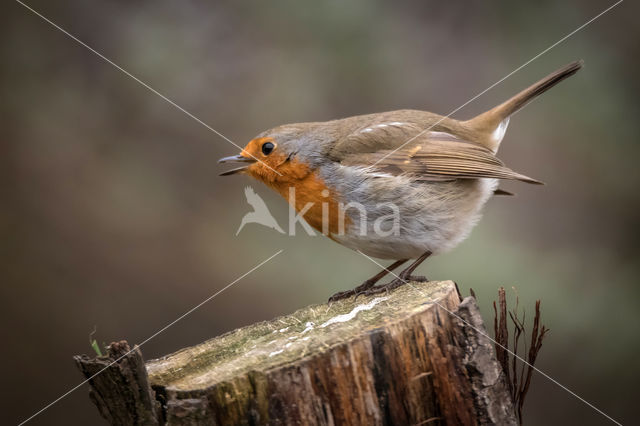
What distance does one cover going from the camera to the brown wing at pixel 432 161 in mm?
3459

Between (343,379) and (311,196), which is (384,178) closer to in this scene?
(311,196)

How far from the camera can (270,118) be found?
17.9 feet

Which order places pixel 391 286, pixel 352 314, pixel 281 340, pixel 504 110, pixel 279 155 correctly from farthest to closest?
pixel 504 110 → pixel 279 155 → pixel 391 286 → pixel 352 314 → pixel 281 340

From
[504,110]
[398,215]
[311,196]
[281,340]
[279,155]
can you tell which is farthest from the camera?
[504,110]

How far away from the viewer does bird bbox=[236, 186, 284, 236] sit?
510 centimetres

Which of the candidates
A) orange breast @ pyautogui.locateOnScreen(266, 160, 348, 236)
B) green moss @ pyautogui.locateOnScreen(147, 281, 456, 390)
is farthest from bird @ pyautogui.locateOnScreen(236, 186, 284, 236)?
green moss @ pyautogui.locateOnScreen(147, 281, 456, 390)

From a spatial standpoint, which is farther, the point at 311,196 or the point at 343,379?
the point at 311,196

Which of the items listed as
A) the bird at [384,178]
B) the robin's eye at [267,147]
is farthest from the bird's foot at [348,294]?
the robin's eye at [267,147]

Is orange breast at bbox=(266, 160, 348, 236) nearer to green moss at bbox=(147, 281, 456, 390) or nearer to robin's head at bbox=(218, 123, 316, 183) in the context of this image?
robin's head at bbox=(218, 123, 316, 183)

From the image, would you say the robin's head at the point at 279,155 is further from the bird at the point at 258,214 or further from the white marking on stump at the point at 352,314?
the bird at the point at 258,214

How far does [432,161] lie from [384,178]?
1.11 ft

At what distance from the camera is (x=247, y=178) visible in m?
5.21

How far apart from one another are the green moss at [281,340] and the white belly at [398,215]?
40cm

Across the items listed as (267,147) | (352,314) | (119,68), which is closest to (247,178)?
(119,68)
